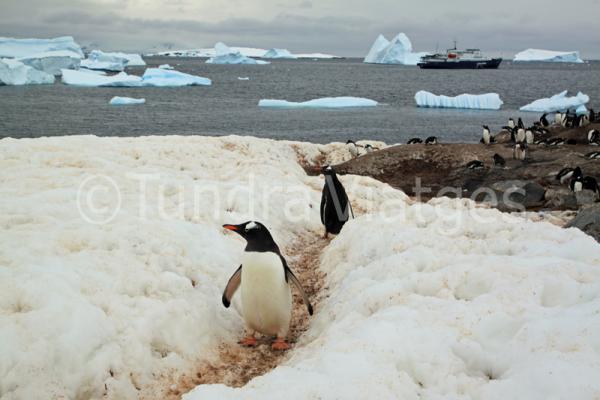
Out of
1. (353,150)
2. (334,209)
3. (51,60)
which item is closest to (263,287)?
(334,209)

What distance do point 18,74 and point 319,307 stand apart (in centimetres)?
9833

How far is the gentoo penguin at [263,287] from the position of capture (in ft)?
24.6

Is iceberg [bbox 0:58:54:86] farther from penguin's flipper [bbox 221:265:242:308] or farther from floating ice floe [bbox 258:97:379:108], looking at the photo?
penguin's flipper [bbox 221:265:242:308]

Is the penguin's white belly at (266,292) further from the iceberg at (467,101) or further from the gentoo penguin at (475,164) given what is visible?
the iceberg at (467,101)

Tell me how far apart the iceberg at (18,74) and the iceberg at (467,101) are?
65.6 metres

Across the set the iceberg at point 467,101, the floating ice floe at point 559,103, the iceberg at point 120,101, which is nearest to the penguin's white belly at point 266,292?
the iceberg at point 120,101

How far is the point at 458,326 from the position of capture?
5.38 meters

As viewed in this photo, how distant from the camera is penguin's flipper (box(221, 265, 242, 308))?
313 inches

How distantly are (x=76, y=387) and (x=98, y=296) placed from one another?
140 centimetres

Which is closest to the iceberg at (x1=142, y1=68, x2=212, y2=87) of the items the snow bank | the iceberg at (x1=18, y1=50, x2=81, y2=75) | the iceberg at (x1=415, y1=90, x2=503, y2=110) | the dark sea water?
the dark sea water

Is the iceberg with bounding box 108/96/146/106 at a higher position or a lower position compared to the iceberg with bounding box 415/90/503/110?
lower

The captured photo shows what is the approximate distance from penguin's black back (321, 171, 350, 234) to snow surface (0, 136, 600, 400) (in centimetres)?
213

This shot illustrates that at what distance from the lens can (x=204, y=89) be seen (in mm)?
96875

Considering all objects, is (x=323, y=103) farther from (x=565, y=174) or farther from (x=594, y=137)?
(x=565, y=174)
